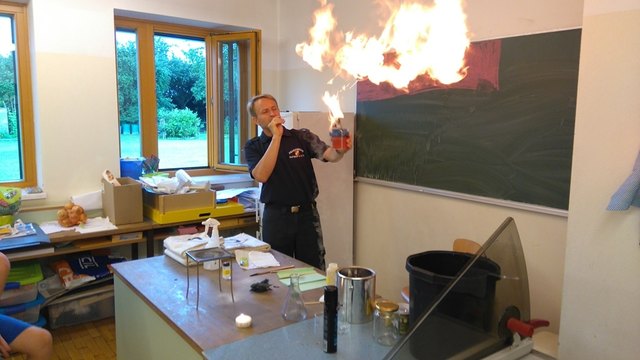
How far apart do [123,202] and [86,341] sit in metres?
→ 1.09

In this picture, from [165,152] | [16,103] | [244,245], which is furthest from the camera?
[165,152]

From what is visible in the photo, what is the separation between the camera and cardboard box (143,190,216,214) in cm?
397

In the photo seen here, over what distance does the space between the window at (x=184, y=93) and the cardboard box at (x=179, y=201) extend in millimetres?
772

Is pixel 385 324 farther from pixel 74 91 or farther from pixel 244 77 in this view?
pixel 244 77

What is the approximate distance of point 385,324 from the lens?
73.5 inches

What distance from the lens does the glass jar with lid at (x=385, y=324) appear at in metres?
1.81

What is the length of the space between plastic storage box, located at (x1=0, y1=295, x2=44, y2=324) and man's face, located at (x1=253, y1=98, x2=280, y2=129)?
85.7 inches

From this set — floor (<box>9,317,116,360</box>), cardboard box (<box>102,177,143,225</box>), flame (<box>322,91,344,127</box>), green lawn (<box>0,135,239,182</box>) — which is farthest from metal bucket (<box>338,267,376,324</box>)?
green lawn (<box>0,135,239,182</box>)

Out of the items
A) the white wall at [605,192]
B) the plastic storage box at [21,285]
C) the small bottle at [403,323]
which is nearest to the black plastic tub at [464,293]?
the small bottle at [403,323]

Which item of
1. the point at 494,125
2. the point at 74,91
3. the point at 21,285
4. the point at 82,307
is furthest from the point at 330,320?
the point at 74,91

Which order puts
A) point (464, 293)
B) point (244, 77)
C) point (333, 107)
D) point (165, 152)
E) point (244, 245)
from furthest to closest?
point (244, 77) < point (165, 152) < point (333, 107) < point (244, 245) < point (464, 293)

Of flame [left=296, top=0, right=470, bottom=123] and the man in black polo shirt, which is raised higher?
flame [left=296, top=0, right=470, bottom=123]

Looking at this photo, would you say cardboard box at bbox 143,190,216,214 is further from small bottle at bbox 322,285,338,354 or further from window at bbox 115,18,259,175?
small bottle at bbox 322,285,338,354

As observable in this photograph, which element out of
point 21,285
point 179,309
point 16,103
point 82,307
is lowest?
point 82,307
